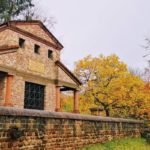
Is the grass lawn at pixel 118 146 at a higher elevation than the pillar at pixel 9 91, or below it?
below

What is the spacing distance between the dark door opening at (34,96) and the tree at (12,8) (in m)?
16.3

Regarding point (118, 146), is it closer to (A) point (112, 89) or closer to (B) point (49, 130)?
(B) point (49, 130)

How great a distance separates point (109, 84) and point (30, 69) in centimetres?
997

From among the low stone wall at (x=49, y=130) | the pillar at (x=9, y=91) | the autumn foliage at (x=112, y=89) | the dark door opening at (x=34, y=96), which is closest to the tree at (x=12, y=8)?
the autumn foliage at (x=112, y=89)

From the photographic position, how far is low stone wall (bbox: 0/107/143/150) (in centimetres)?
988

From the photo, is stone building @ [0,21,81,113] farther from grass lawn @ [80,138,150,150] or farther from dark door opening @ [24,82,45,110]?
grass lawn @ [80,138,150,150]

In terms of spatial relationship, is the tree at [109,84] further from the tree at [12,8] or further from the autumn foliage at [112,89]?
the tree at [12,8]

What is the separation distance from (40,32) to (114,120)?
923 centimetres

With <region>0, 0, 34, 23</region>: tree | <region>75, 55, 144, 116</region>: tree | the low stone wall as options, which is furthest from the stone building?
<region>0, 0, 34, 23</region>: tree

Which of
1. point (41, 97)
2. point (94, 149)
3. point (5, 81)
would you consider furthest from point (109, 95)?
point (94, 149)

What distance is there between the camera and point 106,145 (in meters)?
16.2

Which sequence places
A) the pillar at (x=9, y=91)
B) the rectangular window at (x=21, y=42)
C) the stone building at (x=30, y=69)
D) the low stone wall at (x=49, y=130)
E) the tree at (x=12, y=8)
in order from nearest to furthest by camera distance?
1. the low stone wall at (x=49, y=130)
2. the pillar at (x=9, y=91)
3. the stone building at (x=30, y=69)
4. the rectangular window at (x=21, y=42)
5. the tree at (x=12, y=8)

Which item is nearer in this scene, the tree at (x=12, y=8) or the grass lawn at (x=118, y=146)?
the grass lawn at (x=118, y=146)

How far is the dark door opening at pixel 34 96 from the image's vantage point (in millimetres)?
20609
